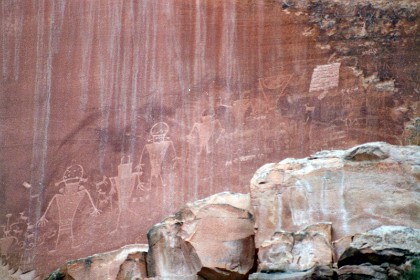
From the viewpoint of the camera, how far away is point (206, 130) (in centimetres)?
1220

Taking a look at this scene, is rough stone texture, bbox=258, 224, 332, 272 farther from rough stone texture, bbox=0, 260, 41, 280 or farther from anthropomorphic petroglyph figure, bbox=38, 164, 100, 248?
rough stone texture, bbox=0, 260, 41, 280

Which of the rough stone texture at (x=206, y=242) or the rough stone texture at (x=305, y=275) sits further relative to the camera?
the rough stone texture at (x=206, y=242)

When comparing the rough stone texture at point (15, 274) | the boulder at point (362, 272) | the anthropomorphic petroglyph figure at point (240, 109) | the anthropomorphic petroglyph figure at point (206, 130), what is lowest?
the rough stone texture at point (15, 274)

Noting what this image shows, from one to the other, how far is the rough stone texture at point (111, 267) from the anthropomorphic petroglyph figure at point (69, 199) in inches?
60.6

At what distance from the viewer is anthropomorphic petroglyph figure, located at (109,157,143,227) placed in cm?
1207

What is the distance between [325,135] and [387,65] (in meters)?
1.13

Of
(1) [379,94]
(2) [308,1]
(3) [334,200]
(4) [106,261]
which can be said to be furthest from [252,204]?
(2) [308,1]

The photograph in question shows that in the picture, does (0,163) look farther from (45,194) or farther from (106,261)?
(106,261)

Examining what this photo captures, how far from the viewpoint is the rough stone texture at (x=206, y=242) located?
9.74 meters

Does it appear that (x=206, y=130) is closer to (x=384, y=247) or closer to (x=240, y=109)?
(x=240, y=109)

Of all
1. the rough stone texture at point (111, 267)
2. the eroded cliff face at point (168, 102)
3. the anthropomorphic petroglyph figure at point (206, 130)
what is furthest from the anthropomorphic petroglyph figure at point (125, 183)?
the rough stone texture at point (111, 267)

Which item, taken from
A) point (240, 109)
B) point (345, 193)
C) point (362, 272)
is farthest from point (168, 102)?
point (362, 272)

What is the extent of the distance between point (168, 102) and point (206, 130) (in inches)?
26.3

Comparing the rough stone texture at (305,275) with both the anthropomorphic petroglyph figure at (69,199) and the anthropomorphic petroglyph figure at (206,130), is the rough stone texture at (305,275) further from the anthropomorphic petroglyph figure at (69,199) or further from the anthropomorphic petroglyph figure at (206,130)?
the anthropomorphic petroglyph figure at (69,199)
